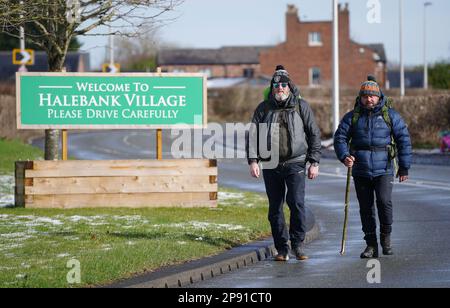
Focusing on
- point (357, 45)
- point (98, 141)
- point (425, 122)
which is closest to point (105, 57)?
point (357, 45)

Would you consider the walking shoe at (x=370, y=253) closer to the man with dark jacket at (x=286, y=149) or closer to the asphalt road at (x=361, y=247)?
the asphalt road at (x=361, y=247)

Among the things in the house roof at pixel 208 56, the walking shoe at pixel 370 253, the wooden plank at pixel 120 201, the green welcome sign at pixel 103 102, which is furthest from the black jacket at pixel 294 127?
the house roof at pixel 208 56

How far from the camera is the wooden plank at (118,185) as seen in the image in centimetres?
1708

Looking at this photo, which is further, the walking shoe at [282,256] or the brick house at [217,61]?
the brick house at [217,61]

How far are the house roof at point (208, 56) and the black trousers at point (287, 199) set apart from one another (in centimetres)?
10207

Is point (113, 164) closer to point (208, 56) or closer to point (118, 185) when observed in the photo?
point (118, 185)

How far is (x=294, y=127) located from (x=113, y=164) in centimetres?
606

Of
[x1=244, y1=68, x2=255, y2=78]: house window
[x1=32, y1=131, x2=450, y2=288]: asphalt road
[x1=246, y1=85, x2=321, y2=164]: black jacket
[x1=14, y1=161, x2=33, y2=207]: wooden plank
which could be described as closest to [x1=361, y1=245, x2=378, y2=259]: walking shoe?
[x1=32, y1=131, x2=450, y2=288]: asphalt road

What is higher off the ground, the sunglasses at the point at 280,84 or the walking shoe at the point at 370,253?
the sunglasses at the point at 280,84

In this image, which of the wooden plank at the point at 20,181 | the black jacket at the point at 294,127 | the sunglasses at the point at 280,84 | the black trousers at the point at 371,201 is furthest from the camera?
the wooden plank at the point at 20,181

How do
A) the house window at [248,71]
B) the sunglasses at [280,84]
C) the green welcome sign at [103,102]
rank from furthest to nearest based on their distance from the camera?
the house window at [248,71] → the green welcome sign at [103,102] → the sunglasses at [280,84]

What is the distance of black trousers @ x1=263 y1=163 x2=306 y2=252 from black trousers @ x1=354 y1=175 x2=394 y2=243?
2.25ft

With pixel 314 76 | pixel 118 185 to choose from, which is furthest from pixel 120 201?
pixel 314 76
